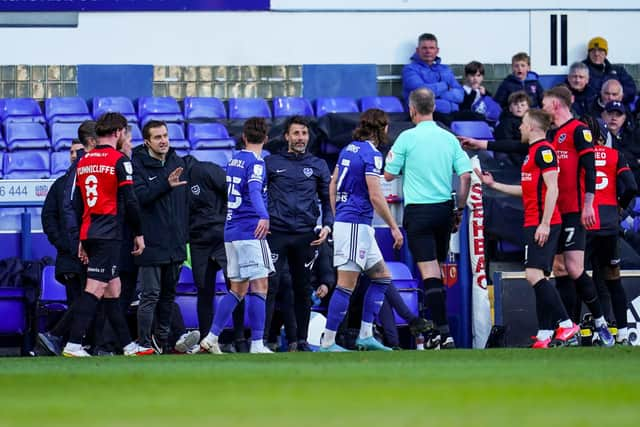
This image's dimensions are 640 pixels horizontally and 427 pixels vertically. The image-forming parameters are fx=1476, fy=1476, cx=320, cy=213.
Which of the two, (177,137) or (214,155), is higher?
(177,137)

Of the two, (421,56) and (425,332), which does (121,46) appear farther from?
(425,332)

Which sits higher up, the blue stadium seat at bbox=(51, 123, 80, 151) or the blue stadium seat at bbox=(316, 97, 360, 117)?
the blue stadium seat at bbox=(316, 97, 360, 117)

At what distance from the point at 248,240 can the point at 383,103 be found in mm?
6795

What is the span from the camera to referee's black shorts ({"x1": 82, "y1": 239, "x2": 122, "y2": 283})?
10523mm

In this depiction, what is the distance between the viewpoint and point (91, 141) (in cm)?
1148

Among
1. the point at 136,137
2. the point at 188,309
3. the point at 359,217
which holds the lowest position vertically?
the point at 188,309

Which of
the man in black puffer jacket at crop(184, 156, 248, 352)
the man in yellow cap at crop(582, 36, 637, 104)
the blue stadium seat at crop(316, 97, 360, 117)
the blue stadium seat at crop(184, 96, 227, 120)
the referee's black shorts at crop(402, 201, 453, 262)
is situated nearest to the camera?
the referee's black shorts at crop(402, 201, 453, 262)

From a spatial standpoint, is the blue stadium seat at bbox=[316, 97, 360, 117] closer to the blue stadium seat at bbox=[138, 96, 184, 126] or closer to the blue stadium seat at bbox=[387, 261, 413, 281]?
the blue stadium seat at bbox=[138, 96, 184, 126]

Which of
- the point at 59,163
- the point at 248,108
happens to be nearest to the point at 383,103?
the point at 248,108

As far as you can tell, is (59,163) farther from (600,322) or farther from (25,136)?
(600,322)

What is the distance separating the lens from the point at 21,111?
16344 millimetres

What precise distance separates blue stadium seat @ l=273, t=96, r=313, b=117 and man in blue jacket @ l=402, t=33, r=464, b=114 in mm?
1238

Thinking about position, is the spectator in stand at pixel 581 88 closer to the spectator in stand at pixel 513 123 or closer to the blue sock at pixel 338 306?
the spectator in stand at pixel 513 123

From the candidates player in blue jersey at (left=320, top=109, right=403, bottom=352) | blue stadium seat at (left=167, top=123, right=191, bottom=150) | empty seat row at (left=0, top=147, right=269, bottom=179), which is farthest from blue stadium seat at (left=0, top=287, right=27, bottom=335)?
blue stadium seat at (left=167, top=123, right=191, bottom=150)
